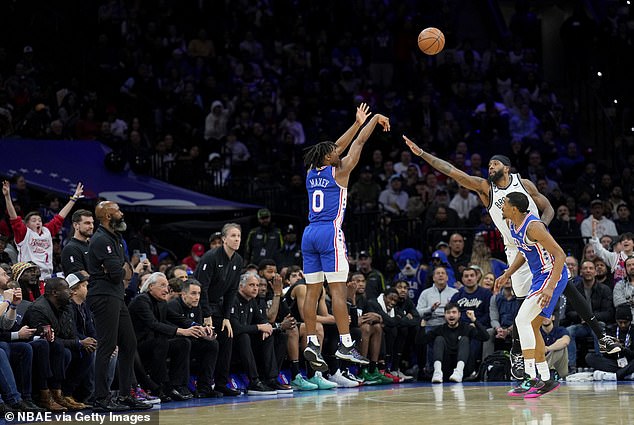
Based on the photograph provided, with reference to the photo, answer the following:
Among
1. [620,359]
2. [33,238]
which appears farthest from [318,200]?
[620,359]

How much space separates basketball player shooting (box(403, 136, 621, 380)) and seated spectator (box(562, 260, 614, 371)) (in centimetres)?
248

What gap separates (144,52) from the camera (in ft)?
72.8

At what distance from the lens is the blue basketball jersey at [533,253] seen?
36.4 ft

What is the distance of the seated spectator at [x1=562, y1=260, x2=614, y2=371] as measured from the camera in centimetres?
1481

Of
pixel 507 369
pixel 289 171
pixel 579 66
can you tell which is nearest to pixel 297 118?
pixel 289 171

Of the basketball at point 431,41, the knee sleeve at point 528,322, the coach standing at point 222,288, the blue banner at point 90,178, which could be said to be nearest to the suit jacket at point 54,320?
the coach standing at point 222,288

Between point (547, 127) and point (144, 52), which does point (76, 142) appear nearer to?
point (144, 52)

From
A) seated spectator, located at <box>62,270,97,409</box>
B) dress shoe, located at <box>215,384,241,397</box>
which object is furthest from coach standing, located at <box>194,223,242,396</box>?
seated spectator, located at <box>62,270,97,409</box>

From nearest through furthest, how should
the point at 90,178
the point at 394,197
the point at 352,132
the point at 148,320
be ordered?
the point at 352,132 < the point at 148,320 < the point at 90,178 < the point at 394,197

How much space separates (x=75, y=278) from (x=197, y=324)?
→ 1919 mm

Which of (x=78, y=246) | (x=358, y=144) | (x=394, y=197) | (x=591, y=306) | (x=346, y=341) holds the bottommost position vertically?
(x=346, y=341)

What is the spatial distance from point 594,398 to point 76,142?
1069cm

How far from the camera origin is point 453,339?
1501 centimetres

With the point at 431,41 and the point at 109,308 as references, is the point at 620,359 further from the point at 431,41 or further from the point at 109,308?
the point at 109,308
